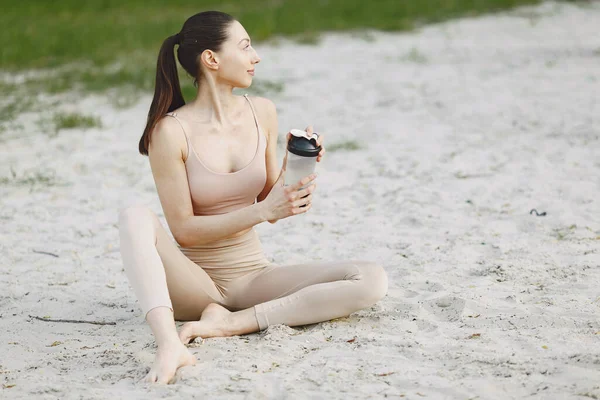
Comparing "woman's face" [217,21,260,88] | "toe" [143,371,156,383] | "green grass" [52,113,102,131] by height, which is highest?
"woman's face" [217,21,260,88]

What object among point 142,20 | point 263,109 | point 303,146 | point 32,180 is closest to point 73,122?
point 32,180

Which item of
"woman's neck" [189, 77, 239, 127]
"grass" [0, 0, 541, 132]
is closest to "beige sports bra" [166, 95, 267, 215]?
"woman's neck" [189, 77, 239, 127]

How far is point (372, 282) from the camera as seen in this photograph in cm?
355

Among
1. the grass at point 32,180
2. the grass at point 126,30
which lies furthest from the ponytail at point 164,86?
the grass at point 126,30

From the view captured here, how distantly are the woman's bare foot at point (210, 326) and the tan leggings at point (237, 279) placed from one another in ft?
0.23

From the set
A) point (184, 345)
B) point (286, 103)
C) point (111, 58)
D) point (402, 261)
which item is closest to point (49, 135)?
point (286, 103)

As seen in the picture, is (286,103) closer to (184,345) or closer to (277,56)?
(277,56)

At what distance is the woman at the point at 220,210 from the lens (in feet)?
11.1

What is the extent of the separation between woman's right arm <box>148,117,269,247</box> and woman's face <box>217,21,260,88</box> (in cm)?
29

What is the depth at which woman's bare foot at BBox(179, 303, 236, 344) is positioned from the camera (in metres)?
3.41

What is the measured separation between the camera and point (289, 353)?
3336mm

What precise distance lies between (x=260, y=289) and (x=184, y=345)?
46 centimetres

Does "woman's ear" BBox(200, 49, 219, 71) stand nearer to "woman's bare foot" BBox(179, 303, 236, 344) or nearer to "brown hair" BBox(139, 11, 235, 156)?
"brown hair" BBox(139, 11, 235, 156)

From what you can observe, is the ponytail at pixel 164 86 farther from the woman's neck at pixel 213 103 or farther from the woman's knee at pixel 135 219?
the woman's knee at pixel 135 219
